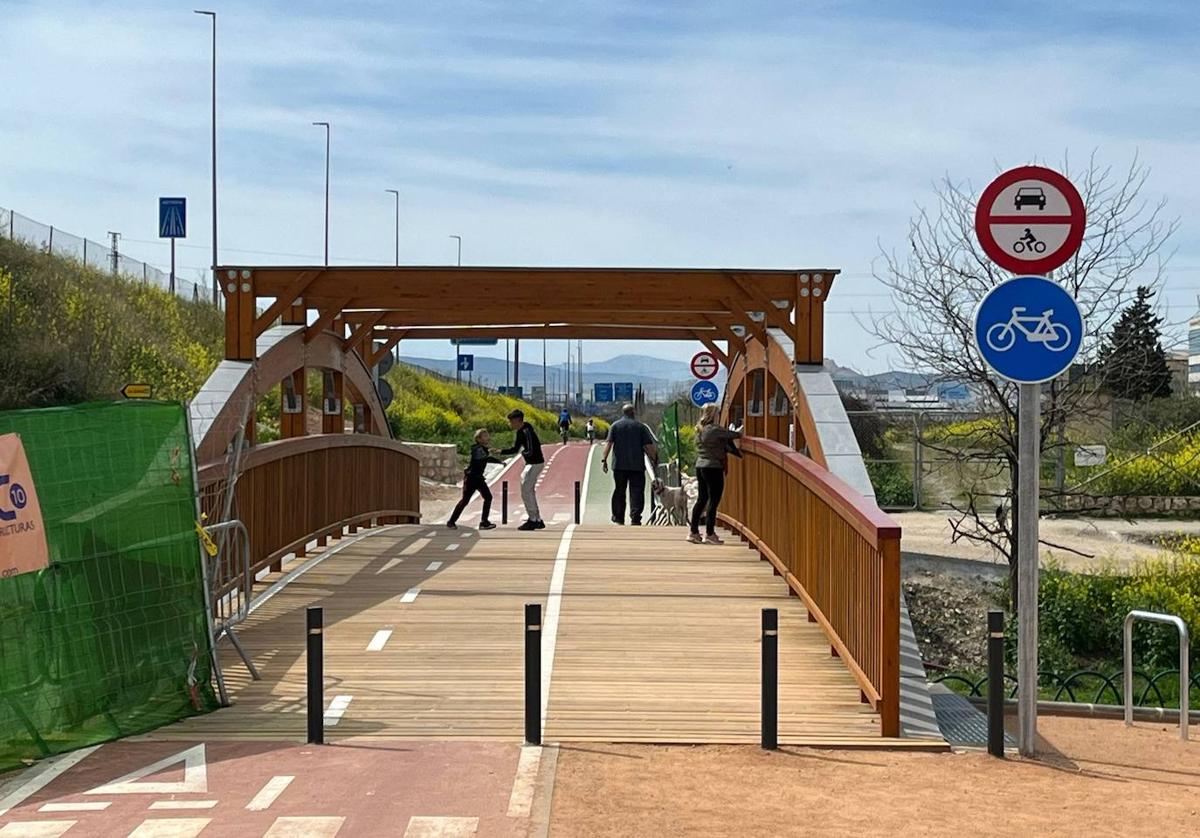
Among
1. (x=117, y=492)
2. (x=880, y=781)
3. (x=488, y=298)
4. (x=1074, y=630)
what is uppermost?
(x=488, y=298)

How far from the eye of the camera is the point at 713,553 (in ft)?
50.7

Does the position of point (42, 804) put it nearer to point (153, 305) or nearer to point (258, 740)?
point (258, 740)

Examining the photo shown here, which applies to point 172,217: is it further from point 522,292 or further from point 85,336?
point 522,292

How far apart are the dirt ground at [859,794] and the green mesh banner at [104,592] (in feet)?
8.19

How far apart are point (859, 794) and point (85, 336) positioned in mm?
34510

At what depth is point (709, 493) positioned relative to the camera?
16.0m

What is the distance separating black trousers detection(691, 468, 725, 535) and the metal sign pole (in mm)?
7427

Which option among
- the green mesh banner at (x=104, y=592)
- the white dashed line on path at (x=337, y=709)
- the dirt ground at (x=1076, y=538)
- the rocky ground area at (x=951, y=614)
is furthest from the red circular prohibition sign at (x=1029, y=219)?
the dirt ground at (x=1076, y=538)

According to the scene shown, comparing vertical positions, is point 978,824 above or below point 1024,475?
below

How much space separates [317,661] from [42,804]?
168 centimetres

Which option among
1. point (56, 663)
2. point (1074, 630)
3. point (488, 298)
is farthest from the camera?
point (1074, 630)

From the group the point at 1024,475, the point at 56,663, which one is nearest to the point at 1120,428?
the point at 1024,475

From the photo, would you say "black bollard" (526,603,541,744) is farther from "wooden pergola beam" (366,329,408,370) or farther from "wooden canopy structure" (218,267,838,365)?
"wooden pergola beam" (366,329,408,370)

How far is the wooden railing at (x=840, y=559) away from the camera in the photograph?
806 cm
